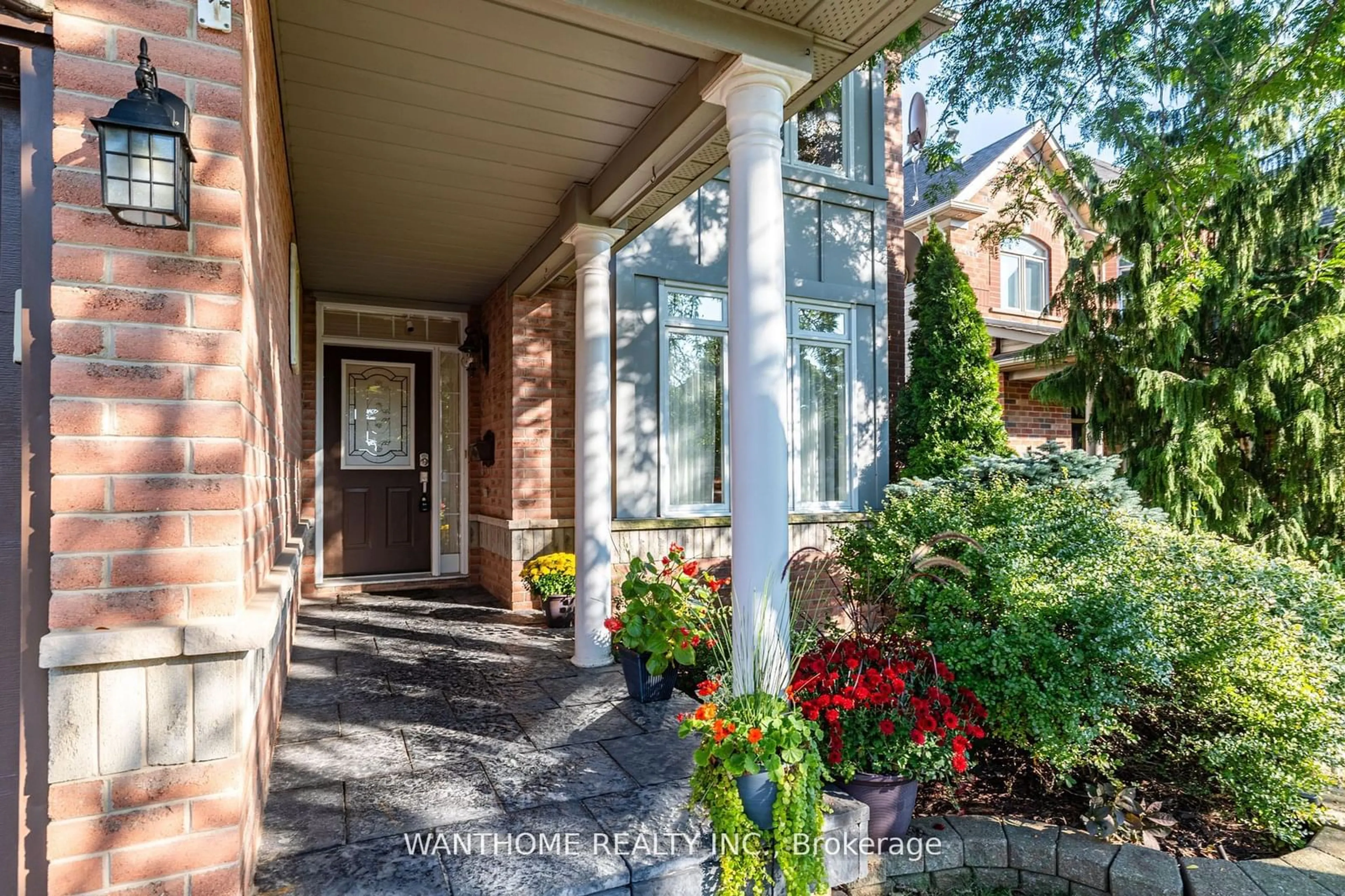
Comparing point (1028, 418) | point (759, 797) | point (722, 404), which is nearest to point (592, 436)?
point (722, 404)

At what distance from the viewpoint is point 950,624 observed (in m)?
2.79

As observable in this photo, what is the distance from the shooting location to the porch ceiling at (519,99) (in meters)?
2.30

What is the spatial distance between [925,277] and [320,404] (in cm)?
540

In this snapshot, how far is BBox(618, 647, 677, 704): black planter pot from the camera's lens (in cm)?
315

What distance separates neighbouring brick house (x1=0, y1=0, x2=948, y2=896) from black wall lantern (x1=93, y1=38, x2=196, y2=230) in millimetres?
39

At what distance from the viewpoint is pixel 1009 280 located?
29.4 feet

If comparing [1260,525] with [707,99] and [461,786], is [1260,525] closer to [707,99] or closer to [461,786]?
[707,99]

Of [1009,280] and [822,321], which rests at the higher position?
[1009,280]

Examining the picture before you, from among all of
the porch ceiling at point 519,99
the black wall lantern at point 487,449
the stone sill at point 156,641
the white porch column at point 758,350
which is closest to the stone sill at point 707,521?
the black wall lantern at point 487,449

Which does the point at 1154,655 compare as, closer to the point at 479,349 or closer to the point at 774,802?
the point at 774,802

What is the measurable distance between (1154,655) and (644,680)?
2.01m

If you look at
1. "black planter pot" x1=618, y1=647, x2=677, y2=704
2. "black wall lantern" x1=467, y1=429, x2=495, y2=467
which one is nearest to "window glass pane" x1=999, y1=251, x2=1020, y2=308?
"black wall lantern" x1=467, y1=429, x2=495, y2=467

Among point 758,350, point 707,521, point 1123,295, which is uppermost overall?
point 1123,295

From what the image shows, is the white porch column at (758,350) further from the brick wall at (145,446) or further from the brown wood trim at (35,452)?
A: the brown wood trim at (35,452)
